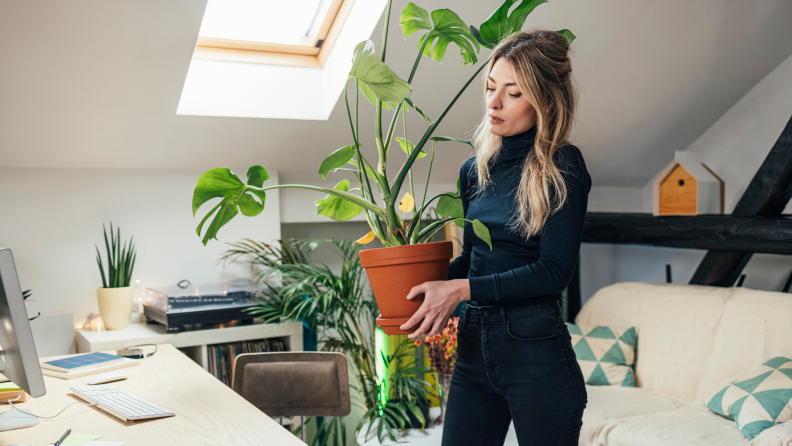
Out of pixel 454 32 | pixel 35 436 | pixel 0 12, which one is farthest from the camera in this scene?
pixel 0 12

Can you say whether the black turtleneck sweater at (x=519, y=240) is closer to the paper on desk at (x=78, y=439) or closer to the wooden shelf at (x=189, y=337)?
the paper on desk at (x=78, y=439)

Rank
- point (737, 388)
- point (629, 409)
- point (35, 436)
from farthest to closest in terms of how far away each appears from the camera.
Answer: point (629, 409) → point (737, 388) → point (35, 436)

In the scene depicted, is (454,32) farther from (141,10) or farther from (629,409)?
(629,409)

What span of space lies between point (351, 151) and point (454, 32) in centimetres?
37

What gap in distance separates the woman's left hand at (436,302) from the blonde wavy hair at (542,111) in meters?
0.17

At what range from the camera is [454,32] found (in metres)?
1.32

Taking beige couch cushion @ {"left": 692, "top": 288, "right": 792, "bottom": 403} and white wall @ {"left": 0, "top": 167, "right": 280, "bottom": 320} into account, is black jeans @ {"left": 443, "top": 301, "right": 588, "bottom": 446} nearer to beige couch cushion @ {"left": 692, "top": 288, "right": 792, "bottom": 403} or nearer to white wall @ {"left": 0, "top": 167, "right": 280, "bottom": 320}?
beige couch cushion @ {"left": 692, "top": 288, "right": 792, "bottom": 403}

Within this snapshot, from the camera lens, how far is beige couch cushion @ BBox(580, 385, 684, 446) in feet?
8.07

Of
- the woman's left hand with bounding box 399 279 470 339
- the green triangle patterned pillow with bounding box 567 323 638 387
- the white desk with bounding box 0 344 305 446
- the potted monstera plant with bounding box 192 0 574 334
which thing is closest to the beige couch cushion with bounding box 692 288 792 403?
the green triangle patterned pillow with bounding box 567 323 638 387

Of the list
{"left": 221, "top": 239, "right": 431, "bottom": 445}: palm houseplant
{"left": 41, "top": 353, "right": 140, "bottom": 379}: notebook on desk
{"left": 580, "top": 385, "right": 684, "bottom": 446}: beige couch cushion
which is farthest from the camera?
{"left": 221, "top": 239, "right": 431, "bottom": 445}: palm houseplant

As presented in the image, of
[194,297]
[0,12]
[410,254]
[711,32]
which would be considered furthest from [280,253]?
[711,32]

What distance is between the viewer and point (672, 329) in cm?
290

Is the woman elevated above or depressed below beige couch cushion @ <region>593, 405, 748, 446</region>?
above

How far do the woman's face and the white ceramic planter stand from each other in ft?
6.82
